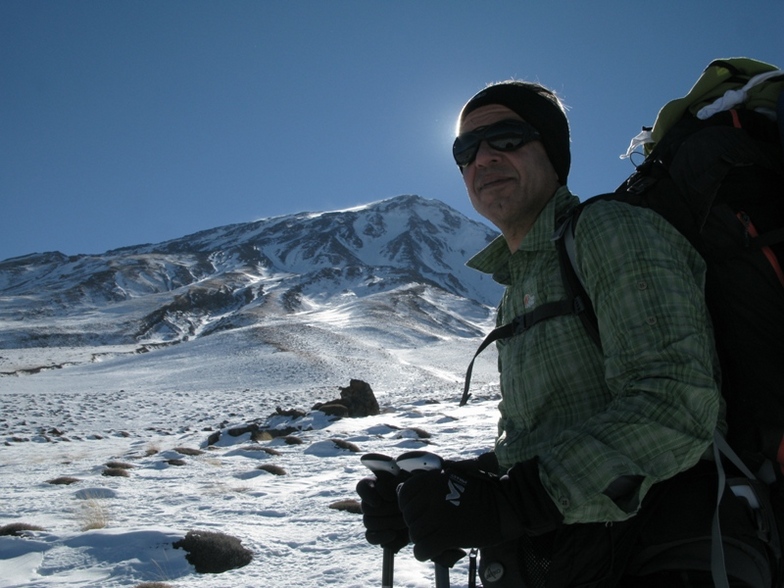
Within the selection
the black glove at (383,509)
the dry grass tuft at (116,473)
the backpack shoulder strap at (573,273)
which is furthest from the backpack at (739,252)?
the dry grass tuft at (116,473)

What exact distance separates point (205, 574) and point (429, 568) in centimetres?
195

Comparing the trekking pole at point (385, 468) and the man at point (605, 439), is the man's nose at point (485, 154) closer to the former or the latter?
the man at point (605, 439)

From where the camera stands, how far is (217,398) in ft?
101

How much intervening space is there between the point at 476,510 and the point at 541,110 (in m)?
1.97

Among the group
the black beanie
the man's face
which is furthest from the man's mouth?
the black beanie

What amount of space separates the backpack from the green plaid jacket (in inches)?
2.9

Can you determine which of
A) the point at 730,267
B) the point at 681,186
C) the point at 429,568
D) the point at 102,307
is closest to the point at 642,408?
the point at 730,267

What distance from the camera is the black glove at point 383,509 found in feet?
7.55

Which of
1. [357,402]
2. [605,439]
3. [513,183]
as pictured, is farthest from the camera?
[357,402]

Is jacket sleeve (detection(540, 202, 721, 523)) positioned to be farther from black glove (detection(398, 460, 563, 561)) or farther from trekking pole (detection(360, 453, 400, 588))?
trekking pole (detection(360, 453, 400, 588))

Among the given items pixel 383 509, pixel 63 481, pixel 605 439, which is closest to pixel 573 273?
pixel 605 439

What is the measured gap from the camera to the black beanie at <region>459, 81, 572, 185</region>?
2625mm

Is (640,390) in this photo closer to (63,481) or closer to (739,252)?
(739,252)

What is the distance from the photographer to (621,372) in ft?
5.60
